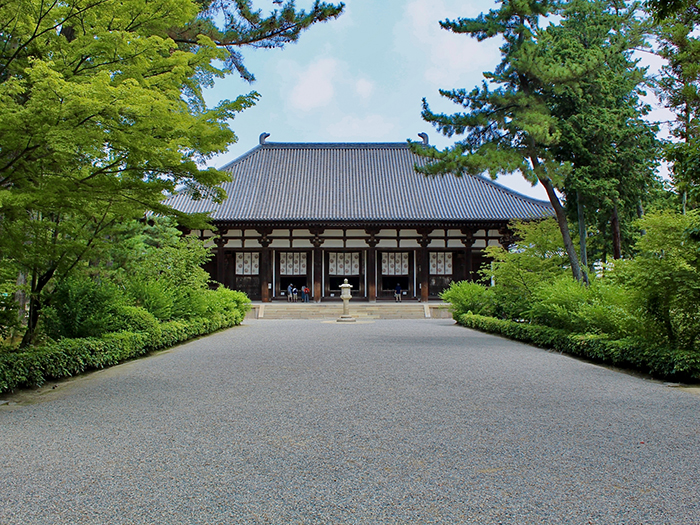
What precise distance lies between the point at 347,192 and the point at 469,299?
10756 millimetres

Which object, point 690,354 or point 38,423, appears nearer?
point 38,423

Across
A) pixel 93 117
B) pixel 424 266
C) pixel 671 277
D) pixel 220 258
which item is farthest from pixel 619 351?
pixel 220 258

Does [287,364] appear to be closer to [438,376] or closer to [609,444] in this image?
[438,376]

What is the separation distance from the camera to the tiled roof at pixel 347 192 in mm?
22688

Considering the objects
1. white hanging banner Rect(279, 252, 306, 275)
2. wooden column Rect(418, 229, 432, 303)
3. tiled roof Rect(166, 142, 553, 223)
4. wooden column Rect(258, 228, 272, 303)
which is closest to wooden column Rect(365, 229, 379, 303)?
tiled roof Rect(166, 142, 553, 223)

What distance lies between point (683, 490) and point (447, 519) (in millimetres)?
1505

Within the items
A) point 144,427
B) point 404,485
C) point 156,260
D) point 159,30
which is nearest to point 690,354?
point 404,485

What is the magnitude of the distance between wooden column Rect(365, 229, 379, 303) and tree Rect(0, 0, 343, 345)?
16559mm

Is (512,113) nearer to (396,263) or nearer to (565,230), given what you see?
(565,230)

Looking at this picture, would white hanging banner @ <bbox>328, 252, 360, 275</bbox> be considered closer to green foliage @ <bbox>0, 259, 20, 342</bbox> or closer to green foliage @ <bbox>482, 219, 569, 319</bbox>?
green foliage @ <bbox>482, 219, 569, 319</bbox>

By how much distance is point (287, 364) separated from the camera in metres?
7.84

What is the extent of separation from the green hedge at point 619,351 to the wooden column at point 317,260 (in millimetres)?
12992

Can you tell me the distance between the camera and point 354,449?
372 centimetres

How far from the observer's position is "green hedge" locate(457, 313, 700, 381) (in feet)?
20.4
